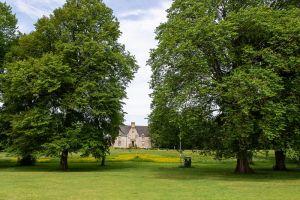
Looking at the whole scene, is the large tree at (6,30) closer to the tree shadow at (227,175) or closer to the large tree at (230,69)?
the large tree at (230,69)

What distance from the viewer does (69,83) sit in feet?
149

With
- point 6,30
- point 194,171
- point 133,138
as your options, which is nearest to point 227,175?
point 194,171

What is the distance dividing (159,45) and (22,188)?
716 inches

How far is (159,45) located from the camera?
3731 centimetres

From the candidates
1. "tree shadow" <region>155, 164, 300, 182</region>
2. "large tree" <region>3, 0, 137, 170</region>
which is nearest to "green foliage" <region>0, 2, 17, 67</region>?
"large tree" <region>3, 0, 137, 170</region>

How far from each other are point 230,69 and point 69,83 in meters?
17.7

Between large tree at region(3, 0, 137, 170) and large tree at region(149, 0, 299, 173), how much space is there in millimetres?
8930

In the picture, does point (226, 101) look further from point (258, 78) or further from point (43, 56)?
point (43, 56)

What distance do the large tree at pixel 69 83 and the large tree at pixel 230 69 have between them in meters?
8.93

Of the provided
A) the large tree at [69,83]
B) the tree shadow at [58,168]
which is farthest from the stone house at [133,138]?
the large tree at [69,83]

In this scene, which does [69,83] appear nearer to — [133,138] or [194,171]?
[194,171]

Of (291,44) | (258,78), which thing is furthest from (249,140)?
(291,44)

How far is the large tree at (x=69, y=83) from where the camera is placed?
43.1 metres

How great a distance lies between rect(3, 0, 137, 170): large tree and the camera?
141ft
